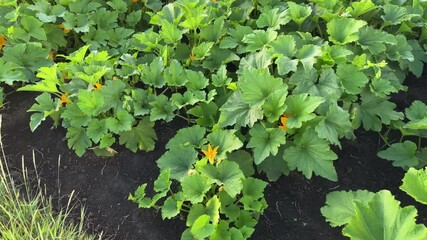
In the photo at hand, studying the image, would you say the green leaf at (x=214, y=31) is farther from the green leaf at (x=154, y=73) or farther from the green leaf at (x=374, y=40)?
the green leaf at (x=374, y=40)

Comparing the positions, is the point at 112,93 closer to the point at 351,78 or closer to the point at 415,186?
the point at 351,78

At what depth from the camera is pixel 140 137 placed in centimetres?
295

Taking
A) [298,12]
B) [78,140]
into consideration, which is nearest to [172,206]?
[78,140]

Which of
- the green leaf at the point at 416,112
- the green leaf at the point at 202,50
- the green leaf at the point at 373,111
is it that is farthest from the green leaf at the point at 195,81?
the green leaf at the point at 416,112

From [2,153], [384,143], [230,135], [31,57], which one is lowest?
[384,143]

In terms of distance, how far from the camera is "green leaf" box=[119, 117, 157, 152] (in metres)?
2.94

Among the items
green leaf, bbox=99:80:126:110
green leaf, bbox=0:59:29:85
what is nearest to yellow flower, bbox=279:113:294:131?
green leaf, bbox=99:80:126:110

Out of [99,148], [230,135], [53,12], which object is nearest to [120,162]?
[99,148]

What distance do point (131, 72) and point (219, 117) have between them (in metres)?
0.62

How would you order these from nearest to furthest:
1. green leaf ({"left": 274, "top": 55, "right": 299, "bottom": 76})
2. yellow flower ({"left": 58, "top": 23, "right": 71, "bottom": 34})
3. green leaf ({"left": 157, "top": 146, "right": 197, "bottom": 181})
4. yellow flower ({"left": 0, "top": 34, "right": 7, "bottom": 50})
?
green leaf ({"left": 157, "top": 146, "right": 197, "bottom": 181}), green leaf ({"left": 274, "top": 55, "right": 299, "bottom": 76}), yellow flower ({"left": 0, "top": 34, "right": 7, "bottom": 50}), yellow flower ({"left": 58, "top": 23, "right": 71, "bottom": 34})

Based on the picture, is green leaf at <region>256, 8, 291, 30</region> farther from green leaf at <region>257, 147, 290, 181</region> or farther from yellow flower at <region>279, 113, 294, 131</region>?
green leaf at <region>257, 147, 290, 181</region>

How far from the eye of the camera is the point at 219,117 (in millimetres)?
2855

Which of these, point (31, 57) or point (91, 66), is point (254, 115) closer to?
point (91, 66)

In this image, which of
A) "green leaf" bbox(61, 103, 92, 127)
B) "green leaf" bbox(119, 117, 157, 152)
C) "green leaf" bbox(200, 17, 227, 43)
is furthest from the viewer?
"green leaf" bbox(200, 17, 227, 43)
